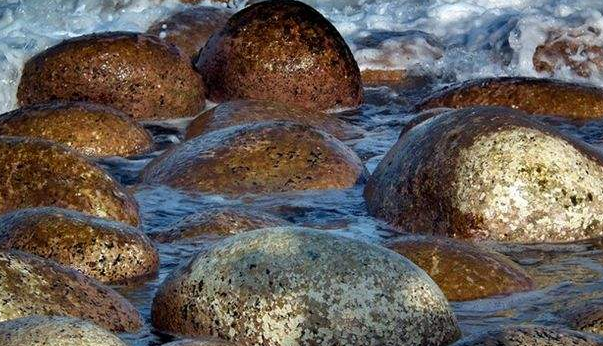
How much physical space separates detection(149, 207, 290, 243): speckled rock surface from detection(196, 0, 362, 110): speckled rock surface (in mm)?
4036

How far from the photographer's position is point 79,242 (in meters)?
6.31

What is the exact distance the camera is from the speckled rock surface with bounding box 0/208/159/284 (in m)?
6.28

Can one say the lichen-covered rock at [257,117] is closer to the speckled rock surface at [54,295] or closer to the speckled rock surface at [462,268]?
the speckled rock surface at [462,268]

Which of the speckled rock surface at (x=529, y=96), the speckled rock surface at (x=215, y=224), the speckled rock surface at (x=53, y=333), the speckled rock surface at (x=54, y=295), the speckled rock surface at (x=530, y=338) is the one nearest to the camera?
the speckled rock surface at (x=53, y=333)

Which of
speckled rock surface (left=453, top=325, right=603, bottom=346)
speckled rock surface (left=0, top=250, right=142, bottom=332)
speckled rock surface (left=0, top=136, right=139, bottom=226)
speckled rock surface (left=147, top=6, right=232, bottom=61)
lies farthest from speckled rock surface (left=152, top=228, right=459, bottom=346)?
speckled rock surface (left=147, top=6, right=232, bottom=61)

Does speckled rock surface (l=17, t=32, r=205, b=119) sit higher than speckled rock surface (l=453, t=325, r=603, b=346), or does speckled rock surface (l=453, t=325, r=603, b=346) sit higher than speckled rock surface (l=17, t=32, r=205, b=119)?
speckled rock surface (l=17, t=32, r=205, b=119)

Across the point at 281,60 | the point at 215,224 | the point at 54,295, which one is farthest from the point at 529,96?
the point at 54,295

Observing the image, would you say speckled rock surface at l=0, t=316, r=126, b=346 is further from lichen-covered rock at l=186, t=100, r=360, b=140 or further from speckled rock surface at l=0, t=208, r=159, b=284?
lichen-covered rock at l=186, t=100, r=360, b=140

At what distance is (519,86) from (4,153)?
16.1 ft

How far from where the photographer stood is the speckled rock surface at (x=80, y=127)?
378 inches

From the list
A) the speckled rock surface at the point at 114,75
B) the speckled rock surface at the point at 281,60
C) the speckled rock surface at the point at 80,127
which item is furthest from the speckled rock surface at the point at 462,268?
the speckled rock surface at the point at 281,60

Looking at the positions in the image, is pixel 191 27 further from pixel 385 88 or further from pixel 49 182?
pixel 49 182

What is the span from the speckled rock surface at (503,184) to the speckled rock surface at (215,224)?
863 millimetres

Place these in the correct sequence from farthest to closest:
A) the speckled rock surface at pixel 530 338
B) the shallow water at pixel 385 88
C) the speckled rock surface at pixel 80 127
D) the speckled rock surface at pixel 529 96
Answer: the speckled rock surface at pixel 529 96, the speckled rock surface at pixel 80 127, the shallow water at pixel 385 88, the speckled rock surface at pixel 530 338
